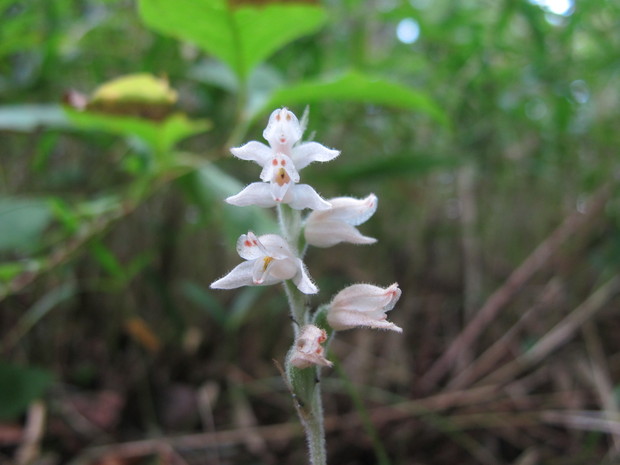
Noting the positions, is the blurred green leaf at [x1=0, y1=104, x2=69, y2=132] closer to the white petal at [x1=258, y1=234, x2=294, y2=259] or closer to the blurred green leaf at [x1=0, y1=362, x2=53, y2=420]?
the blurred green leaf at [x1=0, y1=362, x2=53, y2=420]

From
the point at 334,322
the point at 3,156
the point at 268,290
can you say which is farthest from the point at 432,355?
the point at 3,156

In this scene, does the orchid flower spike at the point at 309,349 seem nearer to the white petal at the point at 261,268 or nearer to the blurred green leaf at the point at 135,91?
the white petal at the point at 261,268

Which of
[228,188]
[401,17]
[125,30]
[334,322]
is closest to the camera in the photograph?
[334,322]

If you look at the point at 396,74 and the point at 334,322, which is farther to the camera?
the point at 396,74

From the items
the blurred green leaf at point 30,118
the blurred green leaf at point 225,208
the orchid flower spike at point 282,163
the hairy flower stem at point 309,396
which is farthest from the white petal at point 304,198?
the blurred green leaf at point 30,118

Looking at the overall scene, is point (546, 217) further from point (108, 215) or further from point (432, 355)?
point (108, 215)

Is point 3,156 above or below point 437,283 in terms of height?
above
